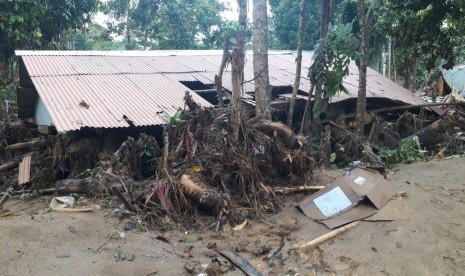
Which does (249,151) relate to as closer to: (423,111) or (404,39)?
(404,39)

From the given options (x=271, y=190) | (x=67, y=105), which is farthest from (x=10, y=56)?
(x=271, y=190)

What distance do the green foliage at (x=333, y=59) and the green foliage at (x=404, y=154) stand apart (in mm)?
1884

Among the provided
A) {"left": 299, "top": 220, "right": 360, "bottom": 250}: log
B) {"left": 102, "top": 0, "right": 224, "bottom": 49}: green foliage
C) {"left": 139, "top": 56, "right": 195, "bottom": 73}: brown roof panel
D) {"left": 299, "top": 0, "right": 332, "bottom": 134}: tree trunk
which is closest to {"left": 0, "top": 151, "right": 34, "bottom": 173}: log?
{"left": 139, "top": 56, "right": 195, "bottom": 73}: brown roof panel

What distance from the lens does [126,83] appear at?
9.66 m

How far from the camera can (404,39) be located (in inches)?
388

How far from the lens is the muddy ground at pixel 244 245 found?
4293 millimetres

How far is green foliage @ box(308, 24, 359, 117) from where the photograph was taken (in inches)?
373

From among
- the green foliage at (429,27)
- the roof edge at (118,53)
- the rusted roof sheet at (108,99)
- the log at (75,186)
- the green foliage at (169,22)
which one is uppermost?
the green foliage at (169,22)

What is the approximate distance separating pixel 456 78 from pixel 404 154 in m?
11.5

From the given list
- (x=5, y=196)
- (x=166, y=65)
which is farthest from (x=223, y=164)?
(x=166, y=65)

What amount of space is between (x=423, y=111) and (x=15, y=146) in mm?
10699

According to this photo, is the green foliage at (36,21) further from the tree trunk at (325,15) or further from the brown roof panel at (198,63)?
the tree trunk at (325,15)

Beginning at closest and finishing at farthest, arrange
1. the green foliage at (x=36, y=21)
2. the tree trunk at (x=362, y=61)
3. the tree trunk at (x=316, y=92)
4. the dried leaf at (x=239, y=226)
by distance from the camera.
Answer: the dried leaf at (x=239, y=226)
the tree trunk at (x=362, y=61)
the tree trunk at (x=316, y=92)
the green foliage at (x=36, y=21)

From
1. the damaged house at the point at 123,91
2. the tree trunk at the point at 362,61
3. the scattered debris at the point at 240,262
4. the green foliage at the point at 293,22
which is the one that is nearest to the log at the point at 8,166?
the damaged house at the point at 123,91
